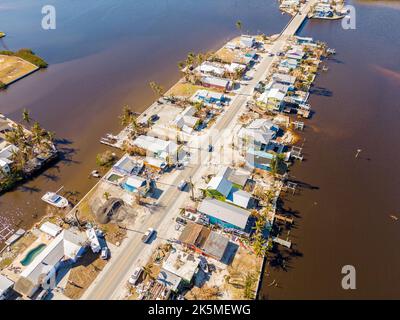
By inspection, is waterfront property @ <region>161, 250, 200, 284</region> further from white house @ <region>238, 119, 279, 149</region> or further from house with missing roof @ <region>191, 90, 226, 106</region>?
house with missing roof @ <region>191, 90, 226, 106</region>

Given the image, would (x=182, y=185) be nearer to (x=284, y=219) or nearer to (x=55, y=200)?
(x=284, y=219)

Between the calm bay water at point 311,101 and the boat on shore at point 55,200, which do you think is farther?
the boat on shore at point 55,200

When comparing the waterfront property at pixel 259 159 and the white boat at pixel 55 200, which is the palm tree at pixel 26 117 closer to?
the white boat at pixel 55 200

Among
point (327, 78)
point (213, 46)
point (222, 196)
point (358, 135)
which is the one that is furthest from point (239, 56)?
point (222, 196)

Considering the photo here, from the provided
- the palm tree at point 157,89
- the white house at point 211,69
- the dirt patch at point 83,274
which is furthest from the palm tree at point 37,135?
the white house at point 211,69

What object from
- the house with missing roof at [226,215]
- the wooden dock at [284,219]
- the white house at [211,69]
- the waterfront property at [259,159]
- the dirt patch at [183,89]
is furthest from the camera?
the white house at [211,69]

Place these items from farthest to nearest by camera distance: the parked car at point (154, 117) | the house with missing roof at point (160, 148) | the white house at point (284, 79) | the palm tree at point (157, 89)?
the white house at point (284, 79) < the palm tree at point (157, 89) < the parked car at point (154, 117) < the house with missing roof at point (160, 148)

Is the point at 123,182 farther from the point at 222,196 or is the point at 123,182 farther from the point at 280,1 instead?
the point at 280,1

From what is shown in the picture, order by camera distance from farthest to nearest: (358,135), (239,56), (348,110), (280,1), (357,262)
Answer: (280,1) → (239,56) → (348,110) → (358,135) → (357,262)
